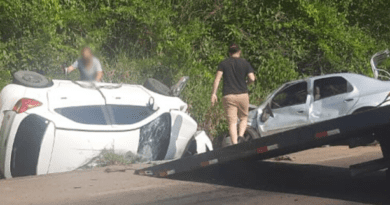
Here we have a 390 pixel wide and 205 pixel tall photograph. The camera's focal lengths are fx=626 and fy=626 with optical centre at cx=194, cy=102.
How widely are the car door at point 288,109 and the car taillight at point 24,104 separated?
632 cm

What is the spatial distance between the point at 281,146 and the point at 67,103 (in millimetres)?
3458

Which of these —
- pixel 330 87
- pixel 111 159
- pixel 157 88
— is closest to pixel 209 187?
pixel 111 159

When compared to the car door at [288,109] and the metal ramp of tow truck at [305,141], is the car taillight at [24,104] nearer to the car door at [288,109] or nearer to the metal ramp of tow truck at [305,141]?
the metal ramp of tow truck at [305,141]

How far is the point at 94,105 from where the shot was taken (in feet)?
30.1

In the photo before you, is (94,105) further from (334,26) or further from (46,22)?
(334,26)

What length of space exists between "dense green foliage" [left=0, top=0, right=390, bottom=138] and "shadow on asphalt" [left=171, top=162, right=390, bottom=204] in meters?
4.47

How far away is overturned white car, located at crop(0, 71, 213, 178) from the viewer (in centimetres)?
849

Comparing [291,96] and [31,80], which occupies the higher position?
[31,80]

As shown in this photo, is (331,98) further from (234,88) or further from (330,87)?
(234,88)

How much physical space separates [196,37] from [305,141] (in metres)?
9.68

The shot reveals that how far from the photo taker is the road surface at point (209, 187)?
6.73 meters

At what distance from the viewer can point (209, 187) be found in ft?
25.0

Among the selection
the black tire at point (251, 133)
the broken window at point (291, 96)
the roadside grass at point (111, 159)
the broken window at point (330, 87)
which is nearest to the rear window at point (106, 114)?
the roadside grass at point (111, 159)

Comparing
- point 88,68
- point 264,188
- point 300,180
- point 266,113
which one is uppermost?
point 88,68
